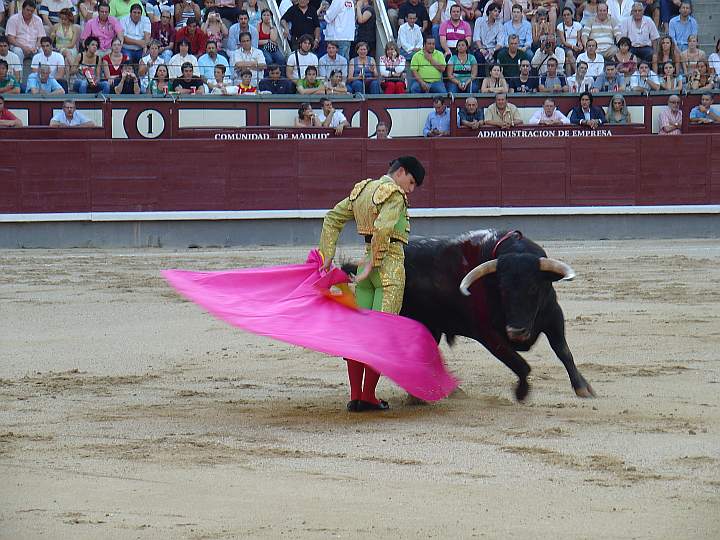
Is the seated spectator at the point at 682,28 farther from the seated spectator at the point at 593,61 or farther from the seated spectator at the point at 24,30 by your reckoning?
the seated spectator at the point at 24,30

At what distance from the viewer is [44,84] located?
1203 cm

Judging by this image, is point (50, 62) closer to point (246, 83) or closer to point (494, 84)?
point (246, 83)

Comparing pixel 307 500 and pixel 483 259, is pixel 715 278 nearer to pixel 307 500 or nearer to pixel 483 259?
pixel 483 259

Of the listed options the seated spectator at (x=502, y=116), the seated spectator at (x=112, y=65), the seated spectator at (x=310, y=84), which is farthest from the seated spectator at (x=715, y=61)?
the seated spectator at (x=112, y=65)

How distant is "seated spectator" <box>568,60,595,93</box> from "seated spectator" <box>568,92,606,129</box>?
4.1 inches

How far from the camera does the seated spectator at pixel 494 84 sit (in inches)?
494

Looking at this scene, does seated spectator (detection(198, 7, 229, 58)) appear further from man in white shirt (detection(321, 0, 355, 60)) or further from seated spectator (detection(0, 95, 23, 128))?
seated spectator (detection(0, 95, 23, 128))

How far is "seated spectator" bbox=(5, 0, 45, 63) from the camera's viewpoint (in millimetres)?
11969

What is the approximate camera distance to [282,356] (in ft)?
21.7

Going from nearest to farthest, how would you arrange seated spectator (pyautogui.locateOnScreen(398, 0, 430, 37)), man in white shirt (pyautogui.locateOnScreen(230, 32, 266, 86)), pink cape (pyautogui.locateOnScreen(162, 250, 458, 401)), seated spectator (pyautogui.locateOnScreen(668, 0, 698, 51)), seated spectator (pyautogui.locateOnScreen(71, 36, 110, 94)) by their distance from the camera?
pink cape (pyautogui.locateOnScreen(162, 250, 458, 401)), seated spectator (pyautogui.locateOnScreen(71, 36, 110, 94)), man in white shirt (pyautogui.locateOnScreen(230, 32, 266, 86)), seated spectator (pyautogui.locateOnScreen(398, 0, 430, 37)), seated spectator (pyautogui.locateOnScreen(668, 0, 698, 51))

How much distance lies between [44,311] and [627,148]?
709cm

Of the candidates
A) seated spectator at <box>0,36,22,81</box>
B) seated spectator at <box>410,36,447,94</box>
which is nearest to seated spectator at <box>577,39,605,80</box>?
seated spectator at <box>410,36,447,94</box>

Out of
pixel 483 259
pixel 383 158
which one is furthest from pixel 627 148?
pixel 483 259

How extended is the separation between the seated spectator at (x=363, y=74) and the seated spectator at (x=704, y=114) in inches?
131
